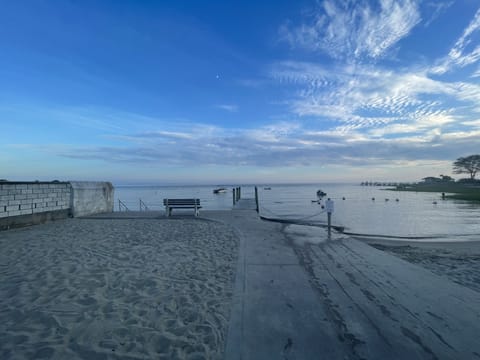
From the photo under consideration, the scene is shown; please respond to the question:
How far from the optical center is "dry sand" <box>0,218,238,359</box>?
2.31 meters

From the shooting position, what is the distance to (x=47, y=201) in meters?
9.53

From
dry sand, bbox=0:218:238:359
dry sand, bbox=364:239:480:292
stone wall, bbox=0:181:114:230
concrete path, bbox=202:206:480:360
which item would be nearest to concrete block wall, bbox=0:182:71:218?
stone wall, bbox=0:181:114:230

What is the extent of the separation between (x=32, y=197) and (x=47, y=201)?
2.64 ft

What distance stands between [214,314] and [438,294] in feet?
10.9

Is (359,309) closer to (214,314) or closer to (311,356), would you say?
(311,356)

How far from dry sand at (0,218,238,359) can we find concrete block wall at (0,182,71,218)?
2.05 metres

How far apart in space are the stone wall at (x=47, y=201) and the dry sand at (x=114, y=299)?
2.06 meters

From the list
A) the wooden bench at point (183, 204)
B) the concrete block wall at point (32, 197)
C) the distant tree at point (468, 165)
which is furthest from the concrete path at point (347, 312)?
the distant tree at point (468, 165)

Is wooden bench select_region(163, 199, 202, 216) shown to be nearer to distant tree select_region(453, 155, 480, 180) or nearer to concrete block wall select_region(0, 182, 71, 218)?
concrete block wall select_region(0, 182, 71, 218)

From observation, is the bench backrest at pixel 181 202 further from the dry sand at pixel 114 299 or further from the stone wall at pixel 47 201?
the dry sand at pixel 114 299

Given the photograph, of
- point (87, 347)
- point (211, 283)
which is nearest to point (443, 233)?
point (211, 283)

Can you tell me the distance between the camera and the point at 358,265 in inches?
195

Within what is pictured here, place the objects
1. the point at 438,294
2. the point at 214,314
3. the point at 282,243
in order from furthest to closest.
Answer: the point at 282,243
the point at 438,294
the point at 214,314

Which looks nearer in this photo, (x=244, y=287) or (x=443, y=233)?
(x=244, y=287)
